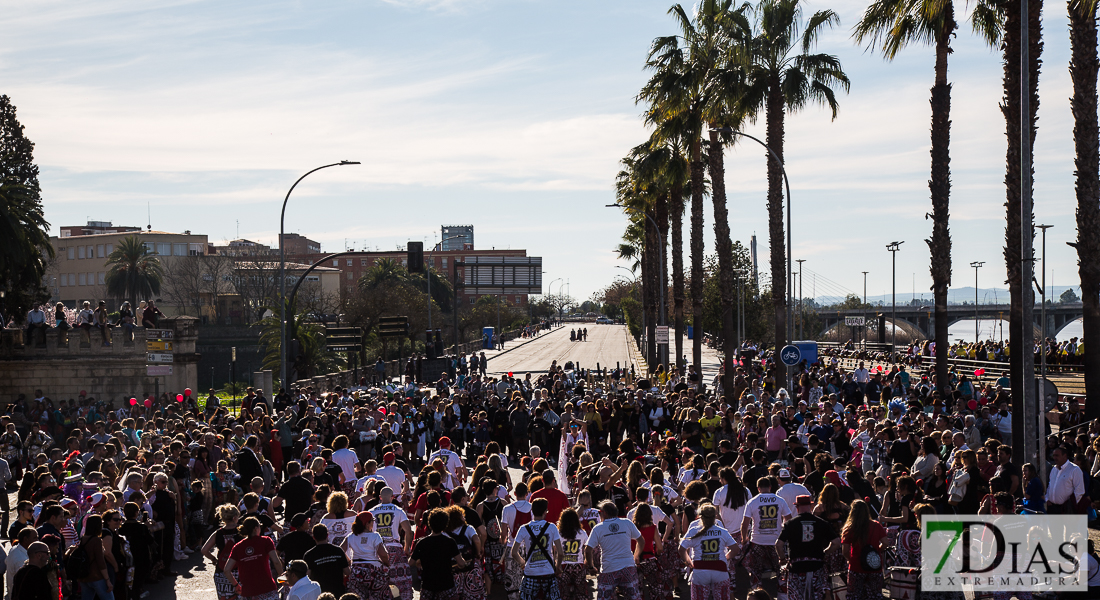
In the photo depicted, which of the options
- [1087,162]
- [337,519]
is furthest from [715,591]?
[1087,162]

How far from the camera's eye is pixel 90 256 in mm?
104938

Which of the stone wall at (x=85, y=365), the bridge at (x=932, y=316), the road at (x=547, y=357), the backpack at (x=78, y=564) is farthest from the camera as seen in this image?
the bridge at (x=932, y=316)

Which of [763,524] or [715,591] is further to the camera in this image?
[763,524]

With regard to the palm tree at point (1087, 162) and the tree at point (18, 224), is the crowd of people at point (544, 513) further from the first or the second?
the tree at point (18, 224)

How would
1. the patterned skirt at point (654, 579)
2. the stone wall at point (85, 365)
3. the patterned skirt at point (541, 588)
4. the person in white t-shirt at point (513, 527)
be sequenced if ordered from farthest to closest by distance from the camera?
the stone wall at point (85, 365) → the person in white t-shirt at point (513, 527) → the patterned skirt at point (654, 579) → the patterned skirt at point (541, 588)

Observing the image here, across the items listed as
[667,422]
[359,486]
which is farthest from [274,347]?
[359,486]

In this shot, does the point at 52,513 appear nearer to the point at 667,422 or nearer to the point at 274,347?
the point at 667,422

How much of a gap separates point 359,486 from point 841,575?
5.77m

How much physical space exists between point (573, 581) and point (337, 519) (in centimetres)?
245

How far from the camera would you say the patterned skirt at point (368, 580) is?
8.62 m

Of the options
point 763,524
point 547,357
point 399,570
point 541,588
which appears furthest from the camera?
point 547,357

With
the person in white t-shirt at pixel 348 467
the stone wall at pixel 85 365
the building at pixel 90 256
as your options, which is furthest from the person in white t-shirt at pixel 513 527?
the building at pixel 90 256

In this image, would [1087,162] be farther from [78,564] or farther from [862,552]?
[78,564]

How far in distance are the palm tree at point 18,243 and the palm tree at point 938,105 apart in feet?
97.6
